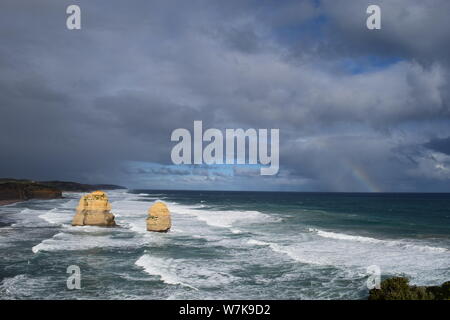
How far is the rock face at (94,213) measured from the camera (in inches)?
1400

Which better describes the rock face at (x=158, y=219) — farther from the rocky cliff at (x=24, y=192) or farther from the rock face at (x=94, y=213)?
the rocky cliff at (x=24, y=192)

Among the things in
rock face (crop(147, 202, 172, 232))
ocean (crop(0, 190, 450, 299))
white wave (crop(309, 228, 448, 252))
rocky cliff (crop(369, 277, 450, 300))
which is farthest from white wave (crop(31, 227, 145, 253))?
rocky cliff (crop(369, 277, 450, 300))

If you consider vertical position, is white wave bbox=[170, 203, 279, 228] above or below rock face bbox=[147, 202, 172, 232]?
below

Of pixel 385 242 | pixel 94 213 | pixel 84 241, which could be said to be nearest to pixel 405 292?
pixel 385 242

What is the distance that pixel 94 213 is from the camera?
118ft

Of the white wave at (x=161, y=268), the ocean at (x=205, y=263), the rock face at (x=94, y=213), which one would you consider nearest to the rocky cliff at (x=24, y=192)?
the ocean at (x=205, y=263)

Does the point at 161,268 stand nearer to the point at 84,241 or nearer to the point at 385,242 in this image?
the point at 84,241

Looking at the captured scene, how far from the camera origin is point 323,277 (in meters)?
18.9

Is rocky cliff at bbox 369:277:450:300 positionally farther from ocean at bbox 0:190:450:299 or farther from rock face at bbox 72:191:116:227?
rock face at bbox 72:191:116:227

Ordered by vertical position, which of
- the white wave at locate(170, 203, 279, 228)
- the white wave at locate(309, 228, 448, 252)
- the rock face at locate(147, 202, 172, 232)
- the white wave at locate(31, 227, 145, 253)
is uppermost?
the rock face at locate(147, 202, 172, 232)

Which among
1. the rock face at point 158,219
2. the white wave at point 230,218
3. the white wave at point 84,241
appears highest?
the rock face at point 158,219

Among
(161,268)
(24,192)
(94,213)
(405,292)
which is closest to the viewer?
(405,292)

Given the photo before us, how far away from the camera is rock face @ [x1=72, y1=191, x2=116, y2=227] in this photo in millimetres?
35562

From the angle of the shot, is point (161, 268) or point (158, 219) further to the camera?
point (158, 219)
